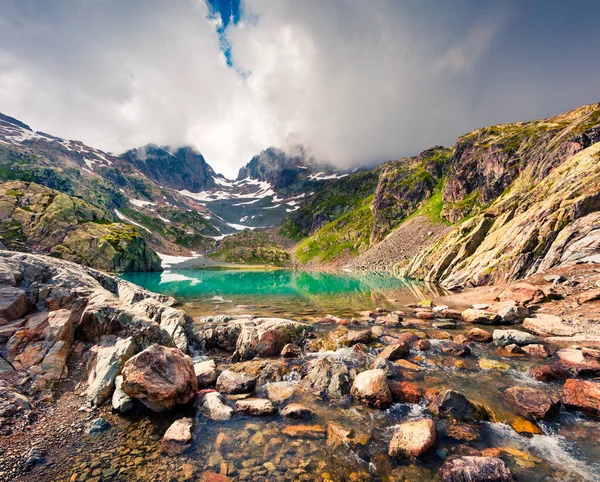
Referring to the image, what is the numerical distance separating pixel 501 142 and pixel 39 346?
154514 mm

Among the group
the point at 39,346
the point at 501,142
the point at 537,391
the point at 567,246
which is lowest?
the point at 537,391

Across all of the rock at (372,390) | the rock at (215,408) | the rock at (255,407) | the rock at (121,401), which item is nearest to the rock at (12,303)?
the rock at (121,401)

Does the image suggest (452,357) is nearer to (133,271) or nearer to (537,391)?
(537,391)

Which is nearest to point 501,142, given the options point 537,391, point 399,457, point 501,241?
point 501,241

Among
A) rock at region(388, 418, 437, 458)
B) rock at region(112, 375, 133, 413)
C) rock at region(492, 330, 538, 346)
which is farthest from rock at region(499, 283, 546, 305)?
rock at region(112, 375, 133, 413)

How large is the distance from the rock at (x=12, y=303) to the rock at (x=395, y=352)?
22.8 m

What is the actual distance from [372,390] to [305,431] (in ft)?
13.8

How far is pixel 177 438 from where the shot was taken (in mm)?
10422

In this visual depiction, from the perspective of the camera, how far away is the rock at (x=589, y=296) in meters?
24.7

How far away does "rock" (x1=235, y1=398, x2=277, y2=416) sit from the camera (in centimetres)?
1258

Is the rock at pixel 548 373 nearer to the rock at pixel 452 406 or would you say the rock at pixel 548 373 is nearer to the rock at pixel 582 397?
the rock at pixel 582 397

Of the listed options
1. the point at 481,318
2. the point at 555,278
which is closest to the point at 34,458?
the point at 481,318

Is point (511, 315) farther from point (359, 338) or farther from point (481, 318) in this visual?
point (359, 338)

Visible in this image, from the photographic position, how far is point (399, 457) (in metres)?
9.56
